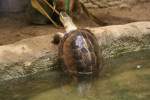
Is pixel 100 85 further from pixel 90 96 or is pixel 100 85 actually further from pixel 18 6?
pixel 18 6

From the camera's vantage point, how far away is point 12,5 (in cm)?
626

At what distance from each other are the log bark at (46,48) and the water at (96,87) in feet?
0.33

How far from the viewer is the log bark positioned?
13.3ft

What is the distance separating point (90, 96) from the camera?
3.80m

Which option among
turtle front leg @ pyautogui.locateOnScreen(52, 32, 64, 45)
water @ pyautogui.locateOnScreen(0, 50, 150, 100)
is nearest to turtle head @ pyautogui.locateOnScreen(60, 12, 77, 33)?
turtle front leg @ pyautogui.locateOnScreen(52, 32, 64, 45)

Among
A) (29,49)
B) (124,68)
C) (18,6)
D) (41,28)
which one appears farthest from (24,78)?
(18,6)

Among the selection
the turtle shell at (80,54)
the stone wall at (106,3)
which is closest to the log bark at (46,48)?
the turtle shell at (80,54)

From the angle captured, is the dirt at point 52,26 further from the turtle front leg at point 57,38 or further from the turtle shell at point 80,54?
the turtle shell at point 80,54

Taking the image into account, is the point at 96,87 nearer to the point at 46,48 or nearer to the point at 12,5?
the point at 46,48

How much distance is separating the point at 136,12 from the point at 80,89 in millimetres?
2656

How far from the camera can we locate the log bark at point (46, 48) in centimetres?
407

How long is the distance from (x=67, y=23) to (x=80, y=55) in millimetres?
648

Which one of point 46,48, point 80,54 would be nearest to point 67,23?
point 46,48

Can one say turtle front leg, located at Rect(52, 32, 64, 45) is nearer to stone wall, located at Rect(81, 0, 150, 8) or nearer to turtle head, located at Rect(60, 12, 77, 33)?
turtle head, located at Rect(60, 12, 77, 33)
